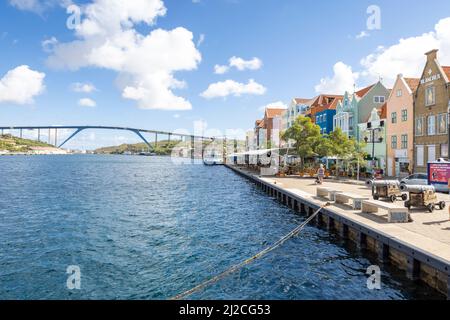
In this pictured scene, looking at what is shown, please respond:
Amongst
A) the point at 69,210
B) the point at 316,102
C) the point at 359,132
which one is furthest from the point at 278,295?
the point at 316,102

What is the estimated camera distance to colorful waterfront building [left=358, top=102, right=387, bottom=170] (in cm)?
4784

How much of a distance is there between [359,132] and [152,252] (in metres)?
45.5

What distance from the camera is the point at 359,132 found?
54.3 metres

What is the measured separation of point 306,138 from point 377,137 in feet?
34.1

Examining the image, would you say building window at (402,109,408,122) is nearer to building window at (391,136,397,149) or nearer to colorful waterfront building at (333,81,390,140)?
building window at (391,136,397,149)

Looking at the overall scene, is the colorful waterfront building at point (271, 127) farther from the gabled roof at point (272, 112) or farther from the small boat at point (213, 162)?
the small boat at point (213, 162)

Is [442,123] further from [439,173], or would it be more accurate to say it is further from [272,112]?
[272,112]

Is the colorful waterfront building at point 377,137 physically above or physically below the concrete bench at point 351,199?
above

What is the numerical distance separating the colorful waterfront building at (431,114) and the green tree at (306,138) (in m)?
10.5

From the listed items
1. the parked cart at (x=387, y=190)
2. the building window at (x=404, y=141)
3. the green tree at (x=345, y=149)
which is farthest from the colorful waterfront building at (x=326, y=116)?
the parked cart at (x=387, y=190)

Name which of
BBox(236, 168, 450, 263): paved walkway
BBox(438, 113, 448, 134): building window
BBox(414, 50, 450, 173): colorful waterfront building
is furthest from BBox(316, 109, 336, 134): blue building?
BBox(236, 168, 450, 263): paved walkway

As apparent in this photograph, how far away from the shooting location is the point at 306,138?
47.5 metres

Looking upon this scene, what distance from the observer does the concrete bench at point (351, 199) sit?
19.7m

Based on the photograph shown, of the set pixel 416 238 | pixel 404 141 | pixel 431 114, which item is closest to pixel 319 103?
pixel 404 141
